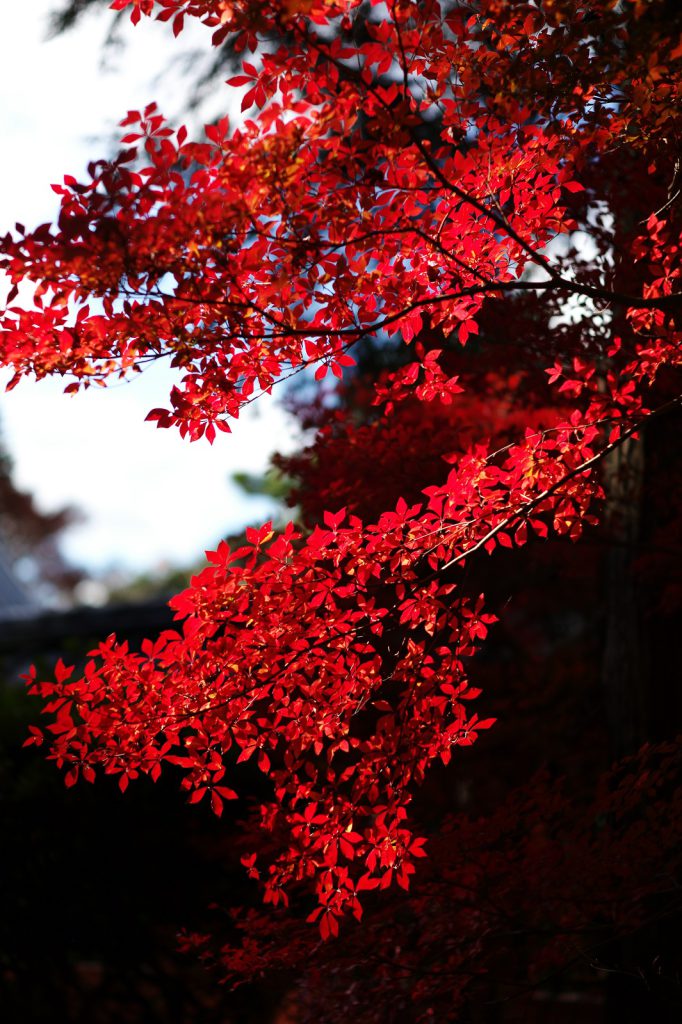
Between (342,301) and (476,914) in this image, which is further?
(476,914)

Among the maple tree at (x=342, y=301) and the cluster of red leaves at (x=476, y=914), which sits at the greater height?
the maple tree at (x=342, y=301)

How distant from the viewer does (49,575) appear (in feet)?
152

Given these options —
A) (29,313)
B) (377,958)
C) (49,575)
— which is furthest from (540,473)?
(49,575)

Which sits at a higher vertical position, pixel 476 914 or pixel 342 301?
pixel 342 301

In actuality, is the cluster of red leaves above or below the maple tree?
below

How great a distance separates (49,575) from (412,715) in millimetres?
45804

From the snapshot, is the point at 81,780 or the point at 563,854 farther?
the point at 81,780

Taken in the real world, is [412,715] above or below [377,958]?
above

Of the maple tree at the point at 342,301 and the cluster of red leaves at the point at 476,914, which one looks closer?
the maple tree at the point at 342,301

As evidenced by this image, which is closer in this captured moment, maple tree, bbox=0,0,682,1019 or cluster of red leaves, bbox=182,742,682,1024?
maple tree, bbox=0,0,682,1019

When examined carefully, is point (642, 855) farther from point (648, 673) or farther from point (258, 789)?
point (258, 789)

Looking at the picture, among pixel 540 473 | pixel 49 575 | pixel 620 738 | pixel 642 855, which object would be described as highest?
pixel 49 575

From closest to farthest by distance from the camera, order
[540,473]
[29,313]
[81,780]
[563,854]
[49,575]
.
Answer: [29,313], [540,473], [563,854], [81,780], [49,575]

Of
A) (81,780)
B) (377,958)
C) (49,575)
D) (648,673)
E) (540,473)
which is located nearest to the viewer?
(540,473)
